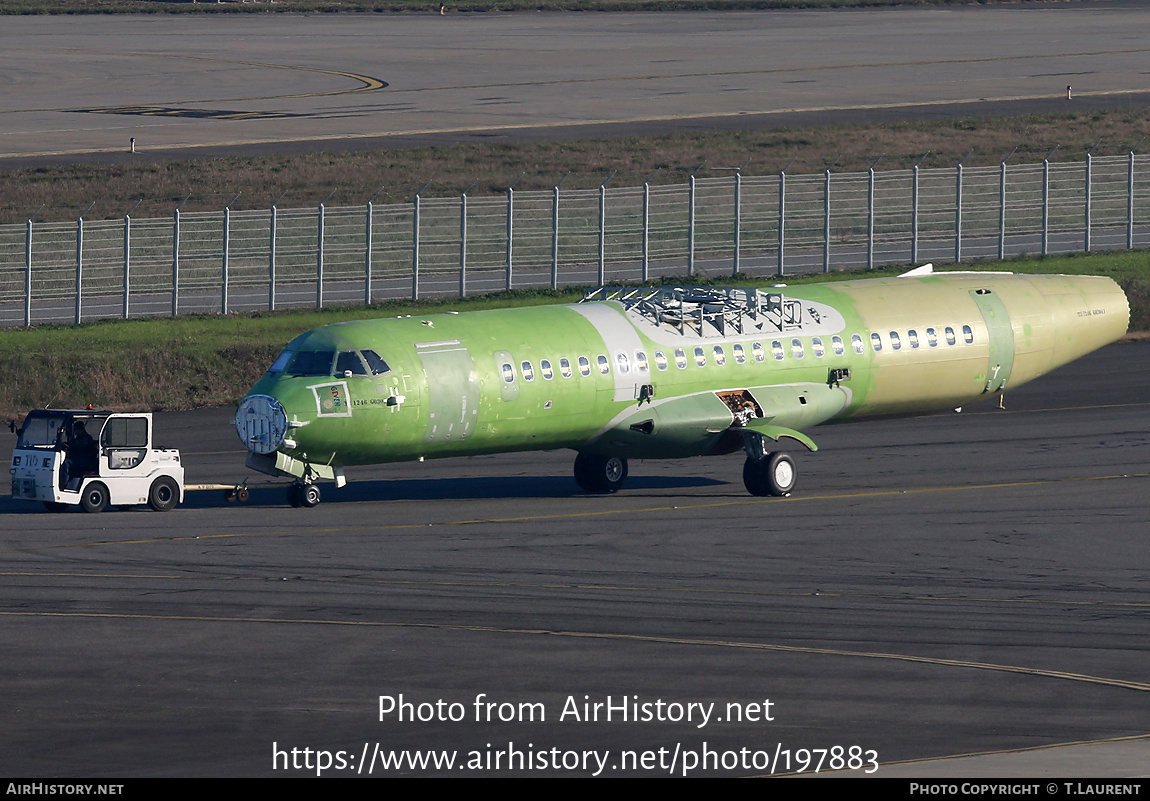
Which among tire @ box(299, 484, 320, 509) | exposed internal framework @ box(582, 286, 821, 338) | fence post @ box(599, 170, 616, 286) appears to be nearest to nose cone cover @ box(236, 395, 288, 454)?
tire @ box(299, 484, 320, 509)

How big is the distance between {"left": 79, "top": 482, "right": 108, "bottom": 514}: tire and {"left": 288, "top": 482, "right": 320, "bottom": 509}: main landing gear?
13.7 feet

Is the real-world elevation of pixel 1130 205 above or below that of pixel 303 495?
above

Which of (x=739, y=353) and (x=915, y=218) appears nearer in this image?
(x=739, y=353)

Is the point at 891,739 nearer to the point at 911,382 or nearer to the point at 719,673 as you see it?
the point at 719,673

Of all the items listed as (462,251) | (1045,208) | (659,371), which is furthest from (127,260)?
(1045,208)

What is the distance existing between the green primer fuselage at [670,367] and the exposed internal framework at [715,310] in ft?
0.16

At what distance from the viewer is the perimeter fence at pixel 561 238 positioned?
66688 mm

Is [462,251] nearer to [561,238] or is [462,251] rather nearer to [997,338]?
[561,238]

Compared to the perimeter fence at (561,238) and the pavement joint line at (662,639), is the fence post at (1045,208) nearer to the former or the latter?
the perimeter fence at (561,238)

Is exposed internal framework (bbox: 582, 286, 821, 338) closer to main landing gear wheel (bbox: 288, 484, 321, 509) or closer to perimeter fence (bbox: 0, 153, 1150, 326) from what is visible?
main landing gear wheel (bbox: 288, 484, 321, 509)

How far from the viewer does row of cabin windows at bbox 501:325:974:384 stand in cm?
4228

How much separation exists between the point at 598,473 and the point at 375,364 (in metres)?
7.45

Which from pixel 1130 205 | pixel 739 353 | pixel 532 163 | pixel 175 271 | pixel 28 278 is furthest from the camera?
pixel 532 163

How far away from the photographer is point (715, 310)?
45.5 meters
